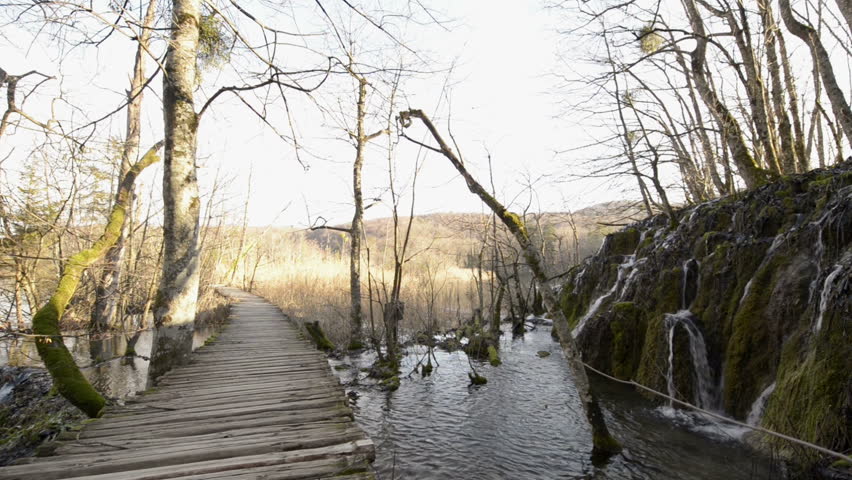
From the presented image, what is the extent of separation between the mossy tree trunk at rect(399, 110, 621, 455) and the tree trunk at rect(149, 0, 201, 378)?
2.63m

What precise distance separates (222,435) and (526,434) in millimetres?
3406

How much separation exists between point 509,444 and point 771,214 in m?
4.82

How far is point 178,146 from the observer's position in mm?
4941

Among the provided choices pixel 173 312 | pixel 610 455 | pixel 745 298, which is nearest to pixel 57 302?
pixel 173 312

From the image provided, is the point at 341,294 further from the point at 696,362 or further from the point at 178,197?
the point at 696,362

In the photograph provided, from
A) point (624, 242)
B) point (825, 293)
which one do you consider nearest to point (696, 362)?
point (825, 293)

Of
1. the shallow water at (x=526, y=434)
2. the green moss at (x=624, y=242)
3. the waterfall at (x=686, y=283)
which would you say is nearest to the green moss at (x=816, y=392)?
the shallow water at (x=526, y=434)

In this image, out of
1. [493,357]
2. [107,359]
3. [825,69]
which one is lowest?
[493,357]

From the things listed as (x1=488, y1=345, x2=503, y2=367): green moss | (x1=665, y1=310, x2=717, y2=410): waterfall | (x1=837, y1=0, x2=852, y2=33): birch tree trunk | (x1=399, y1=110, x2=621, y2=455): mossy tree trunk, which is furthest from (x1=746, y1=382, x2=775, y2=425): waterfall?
(x1=837, y1=0, x2=852, y2=33): birch tree trunk

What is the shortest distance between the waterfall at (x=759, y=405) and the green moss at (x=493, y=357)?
172 inches

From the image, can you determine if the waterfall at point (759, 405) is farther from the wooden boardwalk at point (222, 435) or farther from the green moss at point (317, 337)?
the green moss at point (317, 337)

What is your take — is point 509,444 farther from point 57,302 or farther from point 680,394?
point 57,302

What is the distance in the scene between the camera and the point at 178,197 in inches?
194

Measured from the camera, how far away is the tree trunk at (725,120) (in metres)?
7.74
